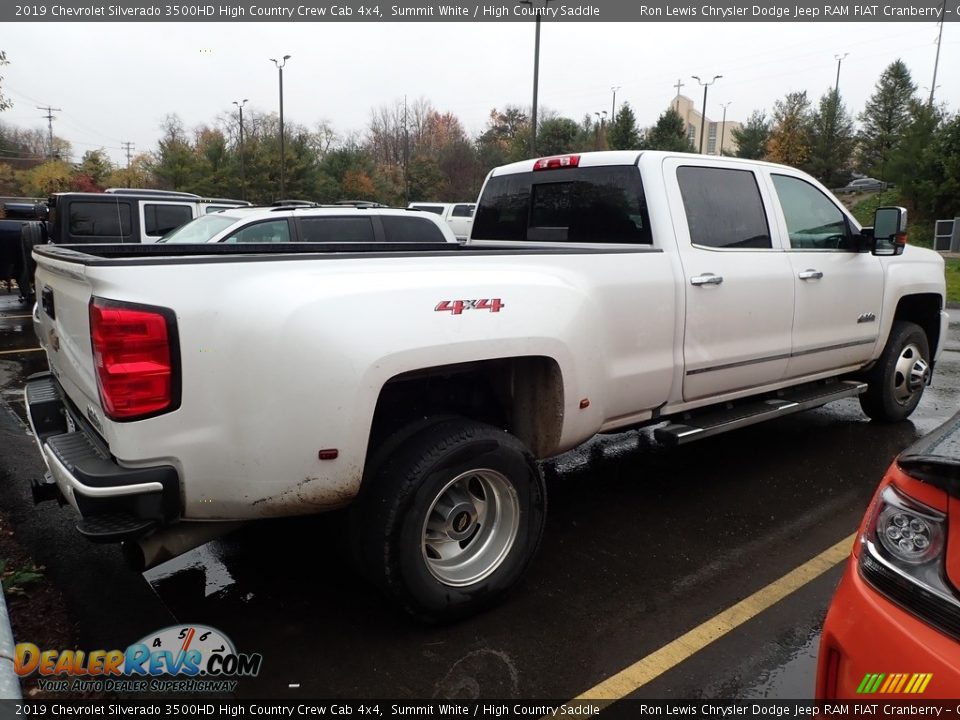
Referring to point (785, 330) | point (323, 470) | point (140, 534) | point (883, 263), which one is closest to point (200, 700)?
point (140, 534)

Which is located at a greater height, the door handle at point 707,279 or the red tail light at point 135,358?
the door handle at point 707,279

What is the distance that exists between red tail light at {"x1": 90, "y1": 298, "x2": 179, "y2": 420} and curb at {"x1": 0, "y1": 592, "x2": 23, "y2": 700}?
896 mm

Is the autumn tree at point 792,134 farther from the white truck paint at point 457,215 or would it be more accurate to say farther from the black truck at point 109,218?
the black truck at point 109,218

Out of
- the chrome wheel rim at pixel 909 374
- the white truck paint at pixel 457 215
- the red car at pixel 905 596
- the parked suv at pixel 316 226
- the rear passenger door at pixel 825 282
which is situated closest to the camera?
the red car at pixel 905 596

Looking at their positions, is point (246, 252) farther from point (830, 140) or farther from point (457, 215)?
point (830, 140)

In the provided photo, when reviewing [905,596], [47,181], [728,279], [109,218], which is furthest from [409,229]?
[47,181]

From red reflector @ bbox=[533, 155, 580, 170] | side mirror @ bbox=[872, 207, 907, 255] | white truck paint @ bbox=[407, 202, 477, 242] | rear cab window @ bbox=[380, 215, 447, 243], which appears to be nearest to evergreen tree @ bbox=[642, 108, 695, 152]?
white truck paint @ bbox=[407, 202, 477, 242]

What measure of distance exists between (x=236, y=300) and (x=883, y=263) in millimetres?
4930

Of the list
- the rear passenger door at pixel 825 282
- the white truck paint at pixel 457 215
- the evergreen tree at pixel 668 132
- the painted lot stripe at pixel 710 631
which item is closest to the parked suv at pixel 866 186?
the evergreen tree at pixel 668 132

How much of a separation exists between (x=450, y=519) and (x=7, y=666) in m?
1.63

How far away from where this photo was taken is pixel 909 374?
5871mm

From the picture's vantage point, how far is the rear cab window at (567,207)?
4180 millimetres

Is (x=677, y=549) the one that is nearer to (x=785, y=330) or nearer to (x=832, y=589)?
(x=832, y=589)

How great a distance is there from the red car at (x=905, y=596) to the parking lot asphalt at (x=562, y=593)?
960 mm
